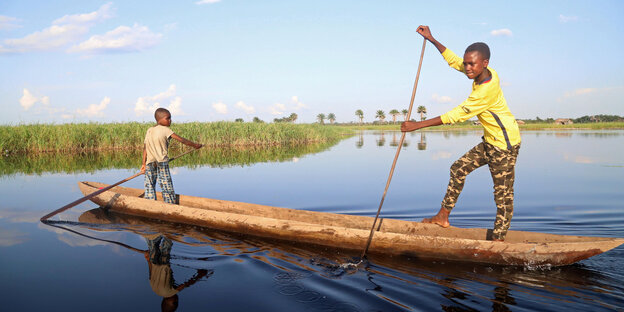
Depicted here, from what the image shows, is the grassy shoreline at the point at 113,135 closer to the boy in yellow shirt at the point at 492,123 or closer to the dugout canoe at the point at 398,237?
the dugout canoe at the point at 398,237

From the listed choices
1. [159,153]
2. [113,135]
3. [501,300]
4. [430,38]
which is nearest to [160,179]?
[159,153]

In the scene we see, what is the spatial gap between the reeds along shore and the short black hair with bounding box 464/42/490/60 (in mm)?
17216

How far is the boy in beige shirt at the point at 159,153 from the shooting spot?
5613 mm

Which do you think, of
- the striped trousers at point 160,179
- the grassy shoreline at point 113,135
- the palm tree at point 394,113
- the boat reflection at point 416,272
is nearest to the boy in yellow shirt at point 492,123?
the boat reflection at point 416,272

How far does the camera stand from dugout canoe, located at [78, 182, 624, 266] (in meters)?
3.46

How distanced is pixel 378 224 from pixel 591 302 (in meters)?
2.14

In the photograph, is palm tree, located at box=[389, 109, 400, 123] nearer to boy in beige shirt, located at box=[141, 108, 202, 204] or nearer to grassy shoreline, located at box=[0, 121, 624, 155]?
grassy shoreline, located at box=[0, 121, 624, 155]

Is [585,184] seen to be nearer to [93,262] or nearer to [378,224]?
→ [378,224]

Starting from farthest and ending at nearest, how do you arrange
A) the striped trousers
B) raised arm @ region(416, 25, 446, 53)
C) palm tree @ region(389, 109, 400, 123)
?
palm tree @ region(389, 109, 400, 123) < the striped trousers < raised arm @ region(416, 25, 446, 53)

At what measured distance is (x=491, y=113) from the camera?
3.55 metres

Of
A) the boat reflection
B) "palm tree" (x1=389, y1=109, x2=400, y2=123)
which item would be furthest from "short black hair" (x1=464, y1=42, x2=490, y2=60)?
"palm tree" (x1=389, y1=109, x2=400, y2=123)

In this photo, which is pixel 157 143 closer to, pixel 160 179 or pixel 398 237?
pixel 160 179

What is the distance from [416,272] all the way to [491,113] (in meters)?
1.59

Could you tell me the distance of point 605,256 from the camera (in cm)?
385
